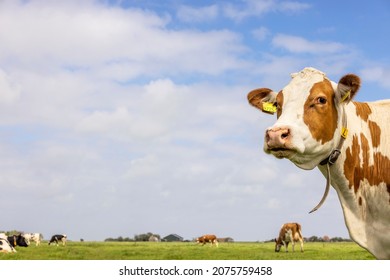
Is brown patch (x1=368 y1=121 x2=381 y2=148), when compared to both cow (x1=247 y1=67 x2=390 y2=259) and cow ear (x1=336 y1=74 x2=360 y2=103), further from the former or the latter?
cow ear (x1=336 y1=74 x2=360 y2=103)

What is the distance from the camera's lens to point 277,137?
5609mm

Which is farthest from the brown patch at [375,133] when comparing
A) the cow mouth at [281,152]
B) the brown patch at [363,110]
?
the cow mouth at [281,152]

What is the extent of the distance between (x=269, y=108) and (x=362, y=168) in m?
1.41

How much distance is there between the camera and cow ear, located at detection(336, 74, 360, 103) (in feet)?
20.8

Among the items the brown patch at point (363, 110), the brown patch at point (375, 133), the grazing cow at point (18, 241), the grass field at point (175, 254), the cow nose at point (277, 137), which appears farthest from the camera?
the grazing cow at point (18, 241)

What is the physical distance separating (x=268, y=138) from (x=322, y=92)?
1.14m

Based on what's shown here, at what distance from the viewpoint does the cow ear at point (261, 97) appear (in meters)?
7.11

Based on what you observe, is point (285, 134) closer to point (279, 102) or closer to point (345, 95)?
point (279, 102)

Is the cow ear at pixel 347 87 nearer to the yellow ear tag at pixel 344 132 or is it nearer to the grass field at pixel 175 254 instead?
the yellow ear tag at pixel 344 132

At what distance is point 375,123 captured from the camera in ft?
22.3

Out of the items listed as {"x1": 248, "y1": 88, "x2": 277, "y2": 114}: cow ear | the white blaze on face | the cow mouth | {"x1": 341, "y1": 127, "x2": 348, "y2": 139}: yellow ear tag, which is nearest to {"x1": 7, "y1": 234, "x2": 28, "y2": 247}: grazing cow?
{"x1": 248, "y1": 88, "x2": 277, "y2": 114}: cow ear

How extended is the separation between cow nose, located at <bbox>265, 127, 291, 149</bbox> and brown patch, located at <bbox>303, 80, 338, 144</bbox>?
17.9 inches
